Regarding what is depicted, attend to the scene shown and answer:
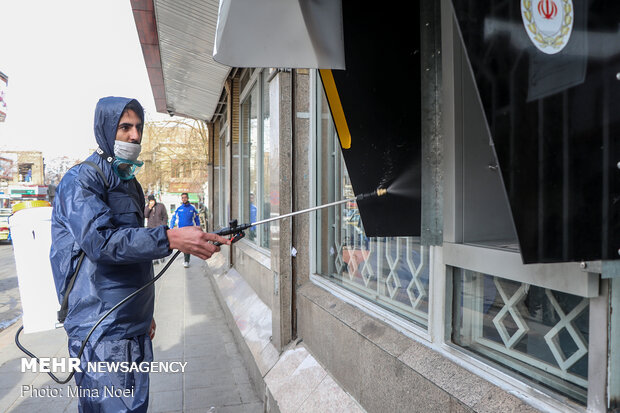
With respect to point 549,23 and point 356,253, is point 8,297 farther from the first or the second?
point 549,23

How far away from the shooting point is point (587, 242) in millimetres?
1197

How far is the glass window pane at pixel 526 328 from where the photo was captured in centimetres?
156

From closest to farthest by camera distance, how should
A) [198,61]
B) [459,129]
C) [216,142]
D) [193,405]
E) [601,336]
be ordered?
[601,336], [459,129], [193,405], [198,61], [216,142]

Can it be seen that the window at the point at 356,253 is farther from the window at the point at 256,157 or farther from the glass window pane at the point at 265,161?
the glass window pane at the point at 265,161

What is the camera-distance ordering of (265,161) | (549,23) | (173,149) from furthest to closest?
(173,149), (265,161), (549,23)

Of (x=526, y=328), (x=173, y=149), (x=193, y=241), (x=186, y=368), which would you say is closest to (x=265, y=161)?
(x=186, y=368)

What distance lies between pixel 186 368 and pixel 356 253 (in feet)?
8.76

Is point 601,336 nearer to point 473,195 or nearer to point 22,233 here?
point 473,195

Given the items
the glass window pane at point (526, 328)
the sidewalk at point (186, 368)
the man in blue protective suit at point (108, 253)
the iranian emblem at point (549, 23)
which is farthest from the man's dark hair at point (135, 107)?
the sidewalk at point (186, 368)

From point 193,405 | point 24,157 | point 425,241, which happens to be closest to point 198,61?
point 193,405

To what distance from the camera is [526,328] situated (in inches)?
72.3

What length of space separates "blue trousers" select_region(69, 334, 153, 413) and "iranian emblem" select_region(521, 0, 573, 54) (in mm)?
2227

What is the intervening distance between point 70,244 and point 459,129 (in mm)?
1986

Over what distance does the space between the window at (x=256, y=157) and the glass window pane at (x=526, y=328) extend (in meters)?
4.34
